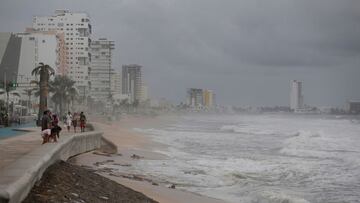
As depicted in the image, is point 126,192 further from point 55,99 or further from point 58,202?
point 55,99

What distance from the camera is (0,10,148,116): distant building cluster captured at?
112500mm

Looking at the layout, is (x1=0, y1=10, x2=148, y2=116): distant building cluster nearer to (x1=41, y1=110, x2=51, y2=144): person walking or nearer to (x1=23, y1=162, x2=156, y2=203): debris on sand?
(x1=41, y1=110, x2=51, y2=144): person walking

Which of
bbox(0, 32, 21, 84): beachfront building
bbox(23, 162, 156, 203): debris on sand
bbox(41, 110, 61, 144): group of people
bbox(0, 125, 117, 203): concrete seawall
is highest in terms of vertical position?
bbox(0, 32, 21, 84): beachfront building

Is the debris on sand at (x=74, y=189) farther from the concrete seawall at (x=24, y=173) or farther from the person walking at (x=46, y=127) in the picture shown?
the person walking at (x=46, y=127)

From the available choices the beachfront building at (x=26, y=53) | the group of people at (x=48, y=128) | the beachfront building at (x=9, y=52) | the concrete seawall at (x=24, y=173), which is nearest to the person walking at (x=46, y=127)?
the group of people at (x=48, y=128)

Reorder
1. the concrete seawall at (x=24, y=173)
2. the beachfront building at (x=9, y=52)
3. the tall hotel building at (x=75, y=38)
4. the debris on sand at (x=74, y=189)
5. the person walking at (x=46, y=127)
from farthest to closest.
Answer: the tall hotel building at (x=75, y=38)
the beachfront building at (x=9, y=52)
the person walking at (x=46, y=127)
the debris on sand at (x=74, y=189)
the concrete seawall at (x=24, y=173)

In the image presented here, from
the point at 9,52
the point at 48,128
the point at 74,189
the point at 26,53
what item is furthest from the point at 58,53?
the point at 74,189

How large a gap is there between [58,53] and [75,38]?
67.4 feet

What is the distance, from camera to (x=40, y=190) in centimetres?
874

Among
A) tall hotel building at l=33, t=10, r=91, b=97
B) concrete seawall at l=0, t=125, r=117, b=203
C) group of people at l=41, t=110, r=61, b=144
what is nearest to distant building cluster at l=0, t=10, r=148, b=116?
tall hotel building at l=33, t=10, r=91, b=97

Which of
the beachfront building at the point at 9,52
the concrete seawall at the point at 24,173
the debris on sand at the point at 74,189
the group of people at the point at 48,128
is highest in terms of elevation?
the beachfront building at the point at 9,52

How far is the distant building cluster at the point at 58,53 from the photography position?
112500mm

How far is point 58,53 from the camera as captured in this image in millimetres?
131500

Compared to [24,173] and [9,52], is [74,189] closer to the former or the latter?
[24,173]
